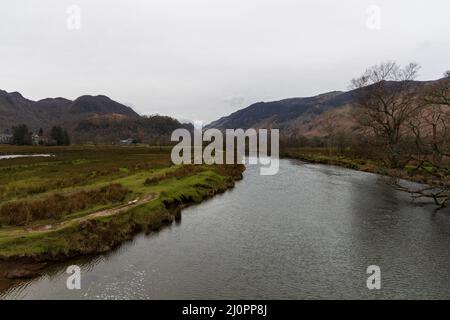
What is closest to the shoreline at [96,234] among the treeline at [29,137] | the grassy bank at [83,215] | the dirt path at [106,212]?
the grassy bank at [83,215]

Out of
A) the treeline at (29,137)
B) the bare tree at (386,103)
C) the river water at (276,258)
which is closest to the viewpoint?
the river water at (276,258)

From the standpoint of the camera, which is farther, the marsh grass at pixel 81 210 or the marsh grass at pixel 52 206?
the marsh grass at pixel 52 206

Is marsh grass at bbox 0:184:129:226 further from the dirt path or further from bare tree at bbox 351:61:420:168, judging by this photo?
bare tree at bbox 351:61:420:168

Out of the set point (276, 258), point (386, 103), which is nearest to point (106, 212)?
point (276, 258)

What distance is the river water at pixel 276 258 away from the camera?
17.7m

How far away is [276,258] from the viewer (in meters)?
22.0

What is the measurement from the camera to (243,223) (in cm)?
3052

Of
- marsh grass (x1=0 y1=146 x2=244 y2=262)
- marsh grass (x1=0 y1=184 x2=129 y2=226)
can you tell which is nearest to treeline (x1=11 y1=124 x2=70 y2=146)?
marsh grass (x1=0 y1=146 x2=244 y2=262)

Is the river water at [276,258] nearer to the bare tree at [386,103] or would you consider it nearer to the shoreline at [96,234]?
the shoreline at [96,234]

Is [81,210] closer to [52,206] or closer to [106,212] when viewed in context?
[52,206]

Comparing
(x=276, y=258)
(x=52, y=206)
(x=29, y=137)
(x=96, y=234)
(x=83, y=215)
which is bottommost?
(x=276, y=258)

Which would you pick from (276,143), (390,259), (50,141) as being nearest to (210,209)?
(390,259)
